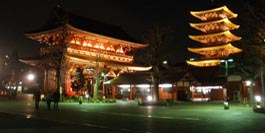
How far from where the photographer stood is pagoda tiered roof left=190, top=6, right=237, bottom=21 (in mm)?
67463

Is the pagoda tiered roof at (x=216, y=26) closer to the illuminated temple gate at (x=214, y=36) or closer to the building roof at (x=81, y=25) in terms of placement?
the illuminated temple gate at (x=214, y=36)

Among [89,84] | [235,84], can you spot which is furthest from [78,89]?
[235,84]

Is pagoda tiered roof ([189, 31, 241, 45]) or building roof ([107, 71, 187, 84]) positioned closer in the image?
building roof ([107, 71, 187, 84])

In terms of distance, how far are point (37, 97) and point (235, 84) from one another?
34.7 metres

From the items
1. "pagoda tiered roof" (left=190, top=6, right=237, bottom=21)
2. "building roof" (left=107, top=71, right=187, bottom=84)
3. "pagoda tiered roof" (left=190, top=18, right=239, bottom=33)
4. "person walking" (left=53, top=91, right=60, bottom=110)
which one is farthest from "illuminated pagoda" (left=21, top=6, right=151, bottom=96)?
"pagoda tiered roof" (left=190, top=6, right=237, bottom=21)

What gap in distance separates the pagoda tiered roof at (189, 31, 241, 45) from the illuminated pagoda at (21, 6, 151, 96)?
1665 cm

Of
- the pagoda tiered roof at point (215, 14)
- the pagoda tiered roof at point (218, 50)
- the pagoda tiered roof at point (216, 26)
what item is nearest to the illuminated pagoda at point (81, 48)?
the pagoda tiered roof at point (218, 50)

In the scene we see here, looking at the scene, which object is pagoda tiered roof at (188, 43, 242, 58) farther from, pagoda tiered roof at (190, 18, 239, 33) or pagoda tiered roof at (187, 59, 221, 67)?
pagoda tiered roof at (190, 18, 239, 33)

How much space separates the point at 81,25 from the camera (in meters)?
52.8

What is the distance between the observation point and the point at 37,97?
1033 inches

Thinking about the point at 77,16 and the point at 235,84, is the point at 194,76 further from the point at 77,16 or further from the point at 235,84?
the point at 77,16

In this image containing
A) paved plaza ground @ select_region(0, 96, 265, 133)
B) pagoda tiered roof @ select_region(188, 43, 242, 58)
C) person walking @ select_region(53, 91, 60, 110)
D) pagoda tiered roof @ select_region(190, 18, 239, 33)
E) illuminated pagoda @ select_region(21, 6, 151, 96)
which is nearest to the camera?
paved plaza ground @ select_region(0, 96, 265, 133)

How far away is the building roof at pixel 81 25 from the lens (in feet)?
160

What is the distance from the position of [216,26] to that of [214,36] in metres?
2.65
